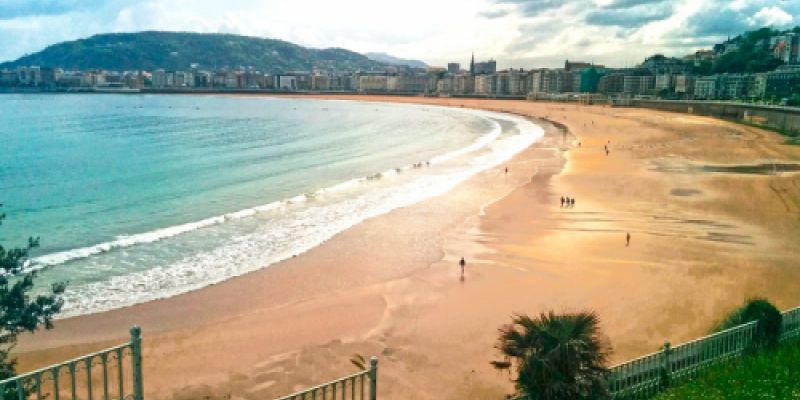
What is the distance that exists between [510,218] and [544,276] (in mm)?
8557

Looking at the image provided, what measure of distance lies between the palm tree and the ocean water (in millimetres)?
9654

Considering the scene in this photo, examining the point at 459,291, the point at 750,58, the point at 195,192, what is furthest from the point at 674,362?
the point at 750,58

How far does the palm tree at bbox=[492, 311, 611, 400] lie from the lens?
6.73m

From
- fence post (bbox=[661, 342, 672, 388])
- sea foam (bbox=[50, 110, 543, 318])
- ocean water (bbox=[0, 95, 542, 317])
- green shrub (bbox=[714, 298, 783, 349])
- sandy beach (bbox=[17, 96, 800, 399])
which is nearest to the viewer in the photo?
fence post (bbox=[661, 342, 672, 388])

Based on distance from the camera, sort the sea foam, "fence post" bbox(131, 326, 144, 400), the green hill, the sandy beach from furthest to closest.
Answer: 1. the green hill
2. the sea foam
3. the sandy beach
4. "fence post" bbox(131, 326, 144, 400)

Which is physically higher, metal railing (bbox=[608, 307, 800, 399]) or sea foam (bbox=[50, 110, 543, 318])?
metal railing (bbox=[608, 307, 800, 399])

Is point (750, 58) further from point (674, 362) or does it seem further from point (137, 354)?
point (137, 354)

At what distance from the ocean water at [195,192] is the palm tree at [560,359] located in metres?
9.65

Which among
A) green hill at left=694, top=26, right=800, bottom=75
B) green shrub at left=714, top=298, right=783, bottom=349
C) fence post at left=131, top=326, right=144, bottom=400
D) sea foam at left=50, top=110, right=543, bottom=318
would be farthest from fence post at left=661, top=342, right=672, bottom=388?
green hill at left=694, top=26, right=800, bottom=75

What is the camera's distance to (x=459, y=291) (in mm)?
18109

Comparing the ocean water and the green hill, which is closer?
the ocean water

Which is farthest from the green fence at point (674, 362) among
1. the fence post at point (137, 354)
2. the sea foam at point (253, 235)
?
the sea foam at point (253, 235)

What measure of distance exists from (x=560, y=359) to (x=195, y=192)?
3149 centimetres

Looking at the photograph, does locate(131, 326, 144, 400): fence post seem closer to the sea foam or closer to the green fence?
the green fence
